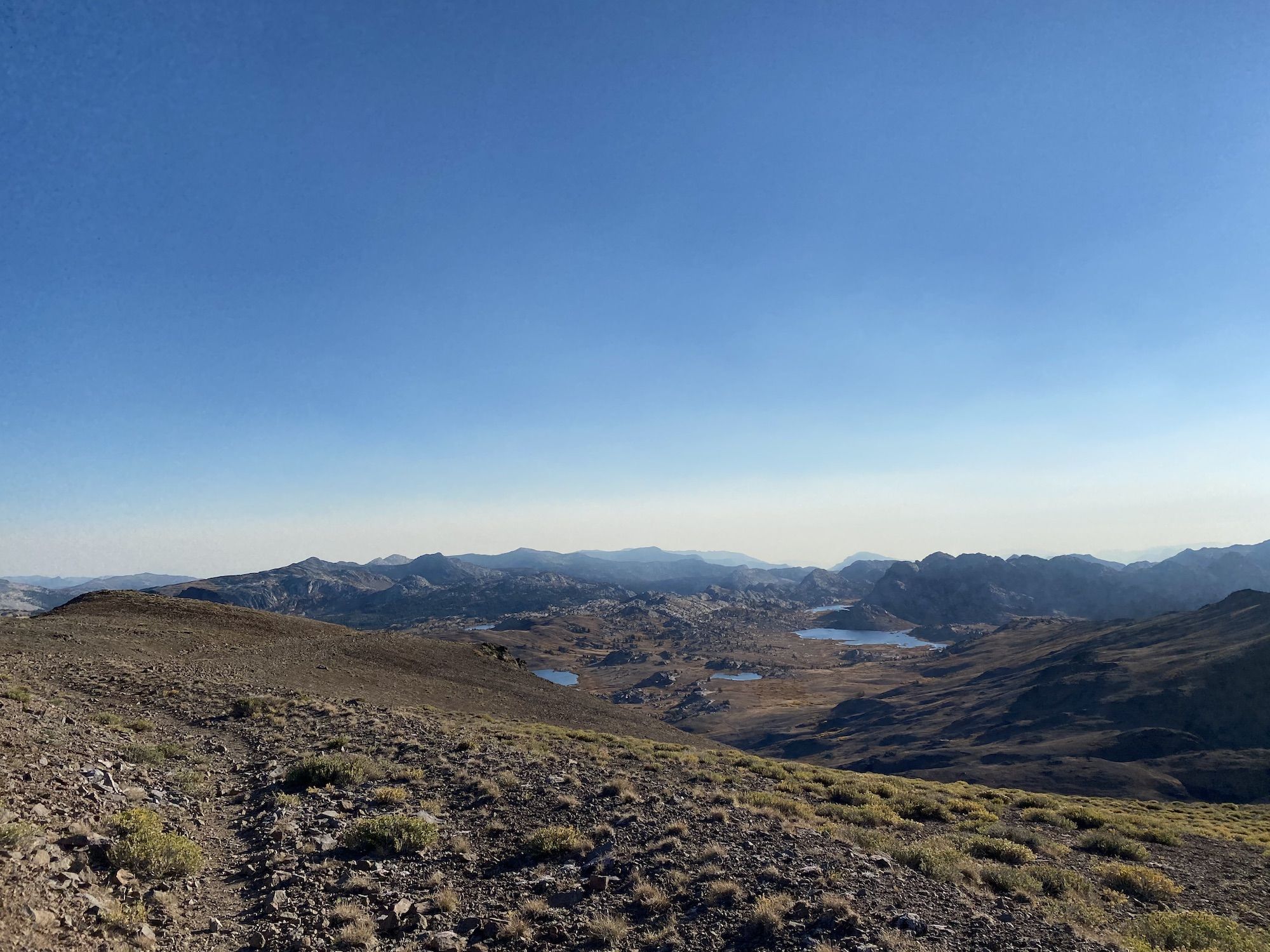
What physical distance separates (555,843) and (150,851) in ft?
24.6

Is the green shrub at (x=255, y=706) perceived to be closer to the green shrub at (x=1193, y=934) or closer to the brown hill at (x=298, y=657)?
the brown hill at (x=298, y=657)

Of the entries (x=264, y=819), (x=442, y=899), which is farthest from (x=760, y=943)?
(x=264, y=819)

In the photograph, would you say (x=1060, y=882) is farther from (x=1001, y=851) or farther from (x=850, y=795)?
(x=850, y=795)

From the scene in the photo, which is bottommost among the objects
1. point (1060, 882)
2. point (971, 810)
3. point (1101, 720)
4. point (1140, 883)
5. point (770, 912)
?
point (1101, 720)

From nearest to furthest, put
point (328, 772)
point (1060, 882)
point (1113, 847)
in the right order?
point (1060, 882), point (1113, 847), point (328, 772)

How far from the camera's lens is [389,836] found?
499 inches

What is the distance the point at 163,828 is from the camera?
40.5 feet

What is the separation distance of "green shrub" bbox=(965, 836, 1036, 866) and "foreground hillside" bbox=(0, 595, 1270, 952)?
0.05 m

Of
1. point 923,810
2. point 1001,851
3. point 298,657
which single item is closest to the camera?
point 1001,851

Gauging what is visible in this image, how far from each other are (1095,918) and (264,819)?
17.7 metres

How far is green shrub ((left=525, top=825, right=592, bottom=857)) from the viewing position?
1280cm

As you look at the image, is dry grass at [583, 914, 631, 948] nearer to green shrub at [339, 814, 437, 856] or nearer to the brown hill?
green shrub at [339, 814, 437, 856]

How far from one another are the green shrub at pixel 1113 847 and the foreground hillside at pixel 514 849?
0.06 m

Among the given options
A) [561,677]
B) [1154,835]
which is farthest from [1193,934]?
[561,677]
